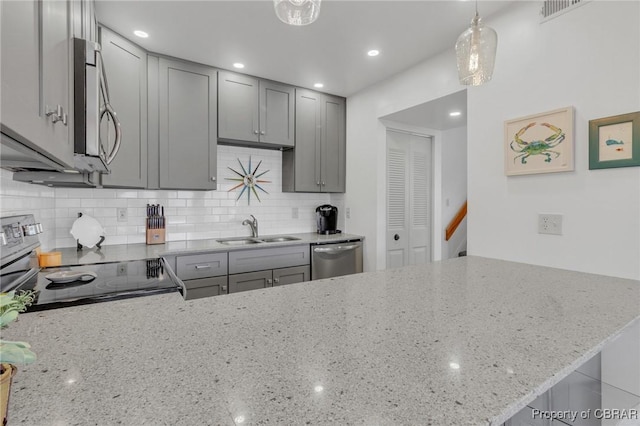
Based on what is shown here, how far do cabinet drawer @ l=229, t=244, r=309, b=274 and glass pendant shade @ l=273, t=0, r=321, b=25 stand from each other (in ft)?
6.00

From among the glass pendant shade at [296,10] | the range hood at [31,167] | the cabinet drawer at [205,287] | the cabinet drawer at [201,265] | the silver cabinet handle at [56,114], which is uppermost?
the glass pendant shade at [296,10]

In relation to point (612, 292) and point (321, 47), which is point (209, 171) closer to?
point (321, 47)

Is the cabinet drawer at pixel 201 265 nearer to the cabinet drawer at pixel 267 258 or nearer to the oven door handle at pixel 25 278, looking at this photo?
the cabinet drawer at pixel 267 258

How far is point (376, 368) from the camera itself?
0.64 meters

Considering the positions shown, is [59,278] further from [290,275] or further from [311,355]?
[290,275]

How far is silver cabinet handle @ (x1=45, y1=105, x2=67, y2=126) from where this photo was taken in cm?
80

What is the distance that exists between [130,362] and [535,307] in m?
1.17

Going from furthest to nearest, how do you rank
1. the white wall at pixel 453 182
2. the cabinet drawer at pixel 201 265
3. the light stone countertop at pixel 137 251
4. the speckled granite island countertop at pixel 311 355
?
the white wall at pixel 453 182
the cabinet drawer at pixel 201 265
the light stone countertop at pixel 137 251
the speckled granite island countertop at pixel 311 355

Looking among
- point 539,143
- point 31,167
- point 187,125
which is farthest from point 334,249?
point 31,167

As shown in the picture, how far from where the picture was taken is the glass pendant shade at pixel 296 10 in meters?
1.17

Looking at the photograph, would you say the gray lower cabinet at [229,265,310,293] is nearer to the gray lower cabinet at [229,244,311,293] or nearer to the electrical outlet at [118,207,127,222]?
the gray lower cabinet at [229,244,311,293]

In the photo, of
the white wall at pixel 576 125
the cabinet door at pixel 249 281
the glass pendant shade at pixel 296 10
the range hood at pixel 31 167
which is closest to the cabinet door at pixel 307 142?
the cabinet door at pixel 249 281

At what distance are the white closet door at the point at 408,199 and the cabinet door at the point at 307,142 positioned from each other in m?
0.76

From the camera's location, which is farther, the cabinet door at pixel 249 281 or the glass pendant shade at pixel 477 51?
the cabinet door at pixel 249 281
